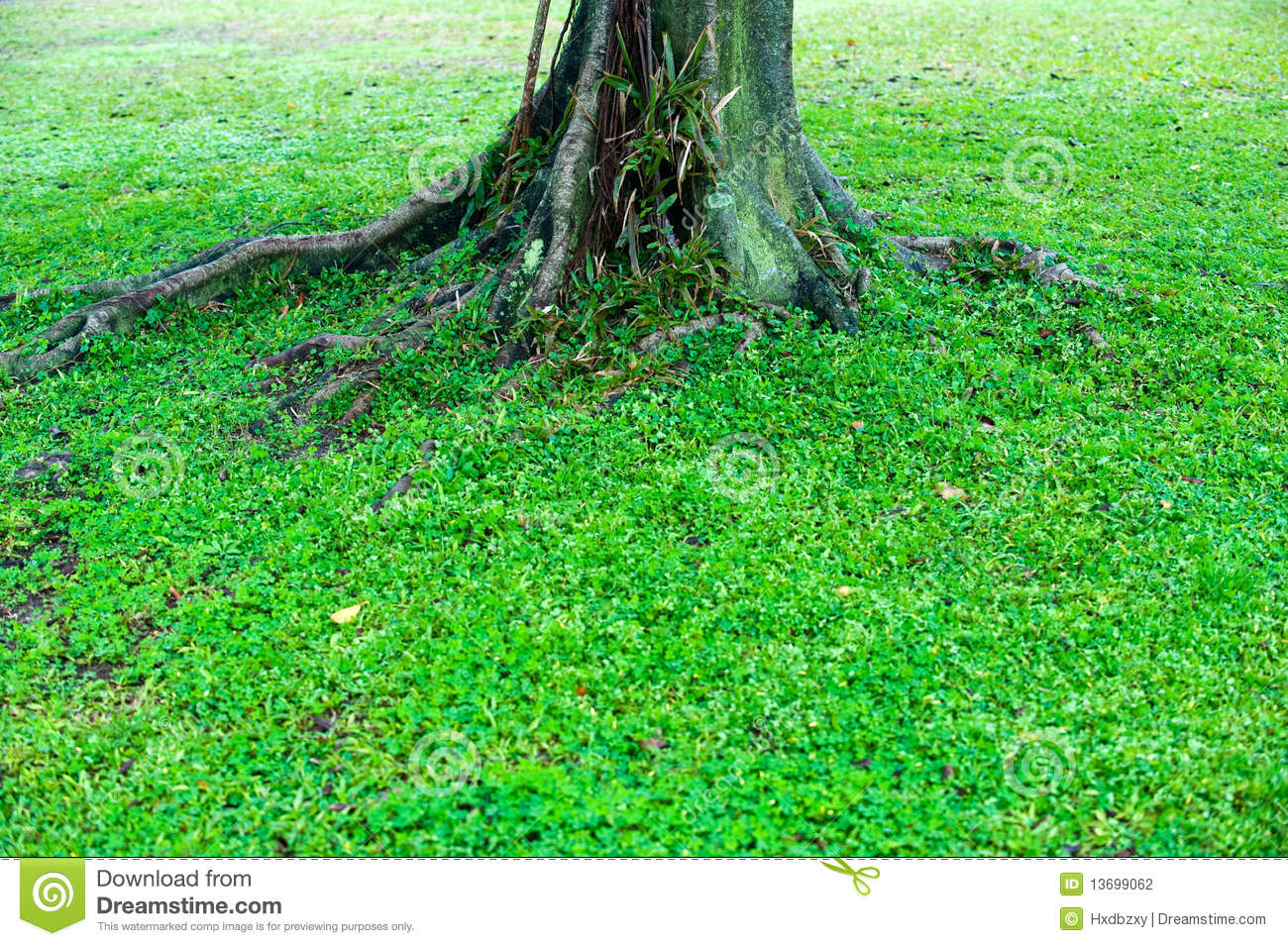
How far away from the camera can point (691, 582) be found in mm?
3945

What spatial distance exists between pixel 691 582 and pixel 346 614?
1.25 metres

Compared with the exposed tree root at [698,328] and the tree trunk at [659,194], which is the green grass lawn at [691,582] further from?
the tree trunk at [659,194]

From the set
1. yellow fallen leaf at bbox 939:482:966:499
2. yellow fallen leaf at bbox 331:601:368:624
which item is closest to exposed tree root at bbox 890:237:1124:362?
yellow fallen leaf at bbox 939:482:966:499

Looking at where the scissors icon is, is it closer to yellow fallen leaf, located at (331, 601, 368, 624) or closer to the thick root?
yellow fallen leaf, located at (331, 601, 368, 624)

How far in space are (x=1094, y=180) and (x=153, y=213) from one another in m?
7.20

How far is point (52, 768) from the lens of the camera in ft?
10.7

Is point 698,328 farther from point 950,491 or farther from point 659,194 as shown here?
point 950,491

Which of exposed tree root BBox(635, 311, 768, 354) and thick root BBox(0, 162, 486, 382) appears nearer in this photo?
exposed tree root BBox(635, 311, 768, 354)

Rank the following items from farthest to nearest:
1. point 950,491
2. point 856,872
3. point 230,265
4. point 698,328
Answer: point 230,265
point 698,328
point 950,491
point 856,872

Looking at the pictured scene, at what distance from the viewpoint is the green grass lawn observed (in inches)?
122

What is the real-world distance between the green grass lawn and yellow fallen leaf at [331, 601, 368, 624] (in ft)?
0.10

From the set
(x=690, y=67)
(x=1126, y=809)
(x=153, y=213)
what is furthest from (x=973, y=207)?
(x=153, y=213)

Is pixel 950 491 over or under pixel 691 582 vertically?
over

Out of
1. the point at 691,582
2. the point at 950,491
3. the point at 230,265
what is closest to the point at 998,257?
the point at 950,491
